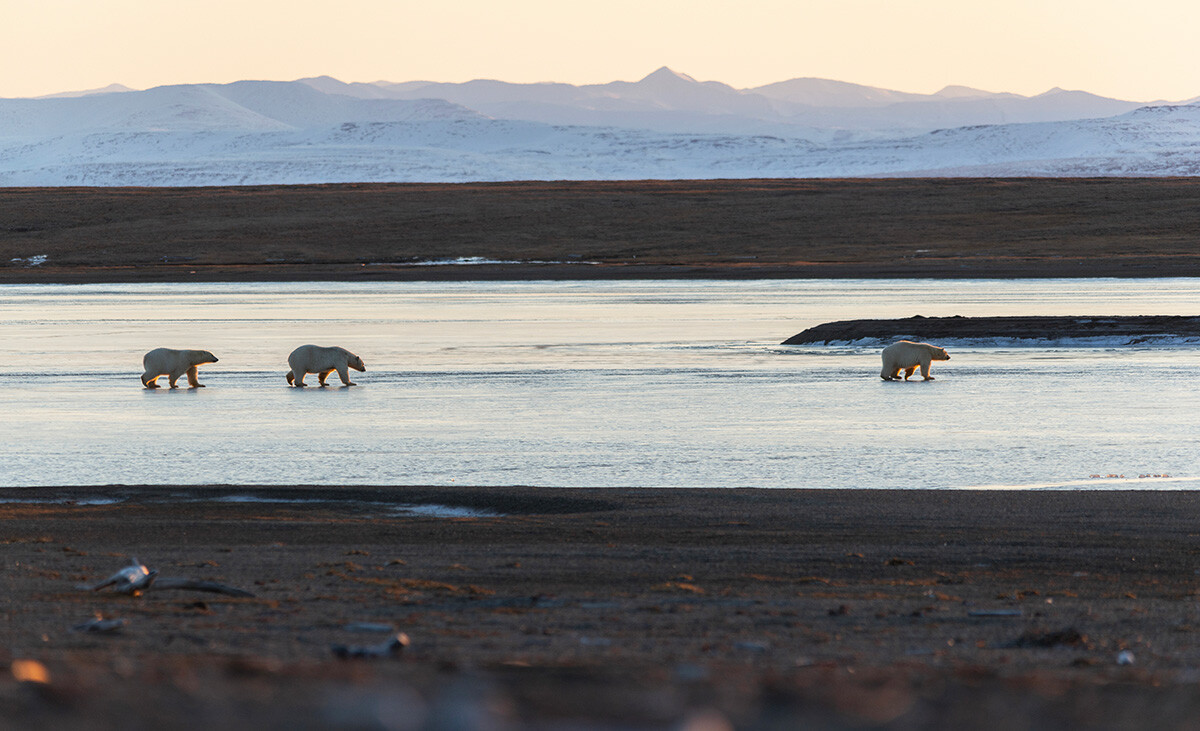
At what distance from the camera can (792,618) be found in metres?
6.32

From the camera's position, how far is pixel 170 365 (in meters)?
20.4

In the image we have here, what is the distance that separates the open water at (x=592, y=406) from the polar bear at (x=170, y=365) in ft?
0.93

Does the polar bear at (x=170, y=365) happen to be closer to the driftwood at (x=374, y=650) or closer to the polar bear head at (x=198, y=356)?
the polar bear head at (x=198, y=356)

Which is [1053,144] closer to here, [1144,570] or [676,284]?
[676,284]

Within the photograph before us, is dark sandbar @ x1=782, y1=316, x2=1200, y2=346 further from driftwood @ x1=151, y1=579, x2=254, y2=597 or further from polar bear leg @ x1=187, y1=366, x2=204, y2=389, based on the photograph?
driftwood @ x1=151, y1=579, x2=254, y2=597

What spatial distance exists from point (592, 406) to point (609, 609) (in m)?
10.8

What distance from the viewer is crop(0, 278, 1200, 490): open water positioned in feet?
41.8

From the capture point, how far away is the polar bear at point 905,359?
20656mm

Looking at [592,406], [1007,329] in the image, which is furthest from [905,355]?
[1007,329]

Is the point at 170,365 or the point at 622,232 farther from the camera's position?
the point at 622,232

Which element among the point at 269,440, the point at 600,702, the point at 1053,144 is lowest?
the point at 269,440

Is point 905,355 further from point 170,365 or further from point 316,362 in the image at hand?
point 170,365

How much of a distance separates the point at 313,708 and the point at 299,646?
2743 mm

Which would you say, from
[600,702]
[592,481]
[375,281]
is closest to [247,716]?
[600,702]
